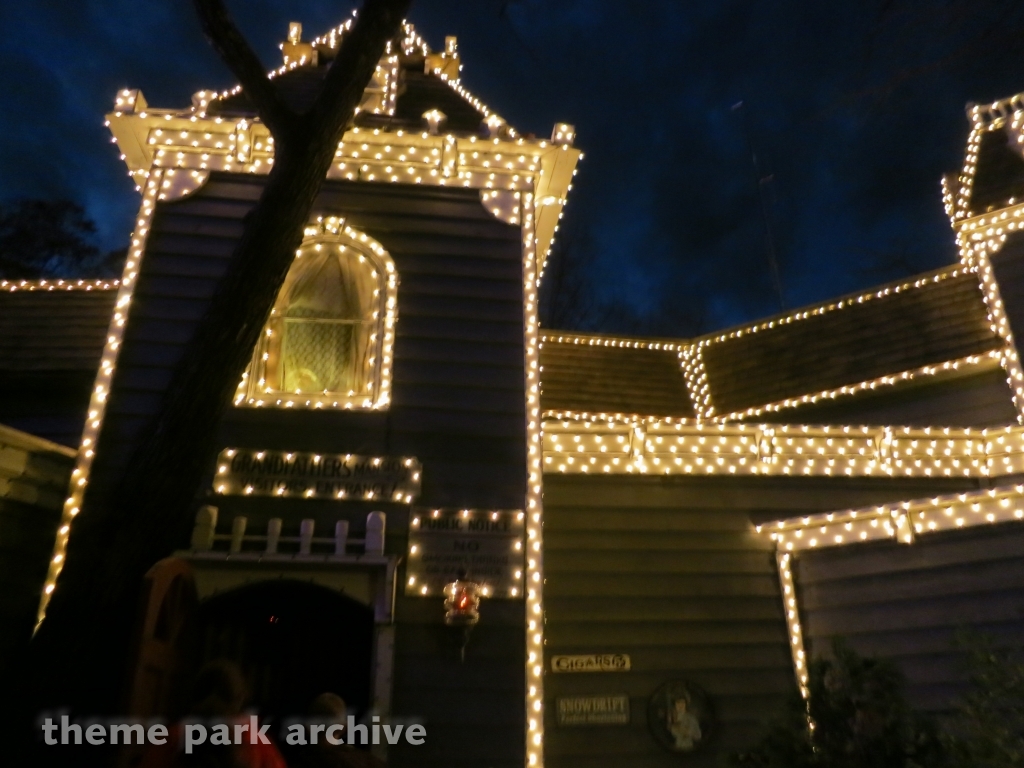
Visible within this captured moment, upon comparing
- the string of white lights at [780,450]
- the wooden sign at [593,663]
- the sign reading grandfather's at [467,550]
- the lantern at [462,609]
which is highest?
the string of white lights at [780,450]

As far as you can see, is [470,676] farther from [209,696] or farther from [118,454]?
[118,454]

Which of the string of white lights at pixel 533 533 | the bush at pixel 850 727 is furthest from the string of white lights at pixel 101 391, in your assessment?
the bush at pixel 850 727

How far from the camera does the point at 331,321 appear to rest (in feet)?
25.7

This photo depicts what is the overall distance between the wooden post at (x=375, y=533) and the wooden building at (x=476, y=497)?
3 cm

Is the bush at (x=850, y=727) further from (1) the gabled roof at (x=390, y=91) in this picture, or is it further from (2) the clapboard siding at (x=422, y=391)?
(1) the gabled roof at (x=390, y=91)

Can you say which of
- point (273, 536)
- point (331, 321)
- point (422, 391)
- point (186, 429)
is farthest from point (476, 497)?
point (186, 429)

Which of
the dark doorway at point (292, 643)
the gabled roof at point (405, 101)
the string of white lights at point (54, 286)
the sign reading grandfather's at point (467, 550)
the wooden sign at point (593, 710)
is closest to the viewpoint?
the sign reading grandfather's at point (467, 550)

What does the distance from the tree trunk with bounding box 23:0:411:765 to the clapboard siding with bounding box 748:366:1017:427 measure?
334 inches

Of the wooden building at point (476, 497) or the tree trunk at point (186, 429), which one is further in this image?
the wooden building at point (476, 497)

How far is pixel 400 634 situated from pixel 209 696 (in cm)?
297

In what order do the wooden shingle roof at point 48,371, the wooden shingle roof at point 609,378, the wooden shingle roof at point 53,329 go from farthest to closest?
1. the wooden shingle roof at point 609,378
2. the wooden shingle roof at point 53,329
3. the wooden shingle roof at point 48,371

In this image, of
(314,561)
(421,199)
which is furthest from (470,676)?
(421,199)

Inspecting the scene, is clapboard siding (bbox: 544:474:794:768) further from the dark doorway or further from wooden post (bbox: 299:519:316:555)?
wooden post (bbox: 299:519:316:555)

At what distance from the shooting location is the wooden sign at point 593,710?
22.9 feet
